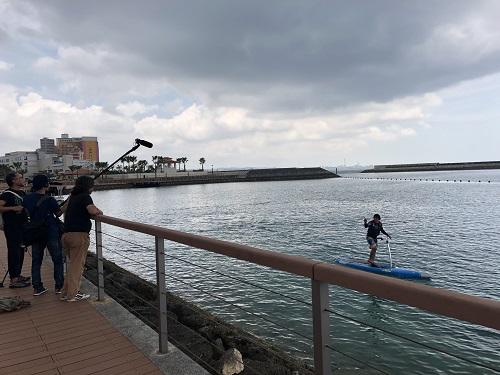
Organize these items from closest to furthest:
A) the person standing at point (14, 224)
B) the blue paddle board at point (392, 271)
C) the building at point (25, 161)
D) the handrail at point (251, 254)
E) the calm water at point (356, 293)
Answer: the handrail at point (251, 254) < the person standing at point (14, 224) < the calm water at point (356, 293) < the blue paddle board at point (392, 271) < the building at point (25, 161)

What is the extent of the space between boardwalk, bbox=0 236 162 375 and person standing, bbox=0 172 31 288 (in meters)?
1.32

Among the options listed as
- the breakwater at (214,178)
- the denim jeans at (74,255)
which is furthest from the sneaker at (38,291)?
the breakwater at (214,178)

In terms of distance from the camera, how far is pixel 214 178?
15162 centimetres

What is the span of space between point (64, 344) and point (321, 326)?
133 inches

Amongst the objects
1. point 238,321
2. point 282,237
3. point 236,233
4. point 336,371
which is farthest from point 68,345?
point 236,233

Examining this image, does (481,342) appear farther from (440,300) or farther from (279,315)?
(440,300)

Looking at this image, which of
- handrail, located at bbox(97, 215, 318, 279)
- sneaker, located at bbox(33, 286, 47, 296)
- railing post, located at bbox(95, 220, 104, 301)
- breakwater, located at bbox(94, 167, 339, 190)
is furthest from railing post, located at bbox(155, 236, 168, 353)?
breakwater, located at bbox(94, 167, 339, 190)

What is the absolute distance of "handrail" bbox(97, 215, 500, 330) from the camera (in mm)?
1402

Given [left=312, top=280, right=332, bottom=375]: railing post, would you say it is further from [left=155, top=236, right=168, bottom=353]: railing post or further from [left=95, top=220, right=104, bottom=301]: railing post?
[left=95, top=220, right=104, bottom=301]: railing post

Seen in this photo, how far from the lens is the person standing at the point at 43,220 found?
5.91 m

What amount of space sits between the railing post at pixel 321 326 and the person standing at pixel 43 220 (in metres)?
5.20

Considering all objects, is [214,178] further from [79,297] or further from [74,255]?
[74,255]

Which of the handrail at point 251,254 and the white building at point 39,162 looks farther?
the white building at point 39,162

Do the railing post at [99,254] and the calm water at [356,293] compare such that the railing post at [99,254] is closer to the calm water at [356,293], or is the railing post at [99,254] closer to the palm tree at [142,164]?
the calm water at [356,293]
